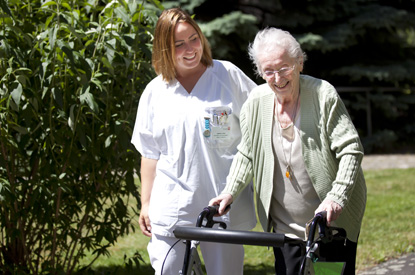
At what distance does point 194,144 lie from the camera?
3646 millimetres

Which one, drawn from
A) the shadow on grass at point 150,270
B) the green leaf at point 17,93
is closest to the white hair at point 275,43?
the green leaf at point 17,93

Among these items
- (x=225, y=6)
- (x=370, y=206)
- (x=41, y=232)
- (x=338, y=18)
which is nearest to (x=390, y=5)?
(x=338, y=18)

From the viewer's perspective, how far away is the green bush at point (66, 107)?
439 cm

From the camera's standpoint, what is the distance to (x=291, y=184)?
3379 millimetres

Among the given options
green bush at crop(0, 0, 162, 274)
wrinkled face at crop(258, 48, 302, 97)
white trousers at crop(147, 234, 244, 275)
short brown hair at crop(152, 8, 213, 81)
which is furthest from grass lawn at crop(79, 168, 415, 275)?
wrinkled face at crop(258, 48, 302, 97)

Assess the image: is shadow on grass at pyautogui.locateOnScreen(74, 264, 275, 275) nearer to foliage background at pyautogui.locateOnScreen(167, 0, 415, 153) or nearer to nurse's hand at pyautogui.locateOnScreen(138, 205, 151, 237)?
nurse's hand at pyautogui.locateOnScreen(138, 205, 151, 237)

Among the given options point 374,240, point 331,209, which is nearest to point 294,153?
point 331,209

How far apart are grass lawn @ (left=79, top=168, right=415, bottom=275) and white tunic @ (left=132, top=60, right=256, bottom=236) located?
1.76 m

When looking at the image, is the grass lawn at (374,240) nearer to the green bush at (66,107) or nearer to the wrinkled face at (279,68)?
the green bush at (66,107)

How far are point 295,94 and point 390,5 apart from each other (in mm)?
13514

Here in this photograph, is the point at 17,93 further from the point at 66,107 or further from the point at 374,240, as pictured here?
the point at 374,240

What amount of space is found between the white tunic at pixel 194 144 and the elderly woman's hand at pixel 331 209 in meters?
0.74

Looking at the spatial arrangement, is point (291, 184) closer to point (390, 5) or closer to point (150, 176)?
point (150, 176)

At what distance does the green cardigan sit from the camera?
3156 mm
